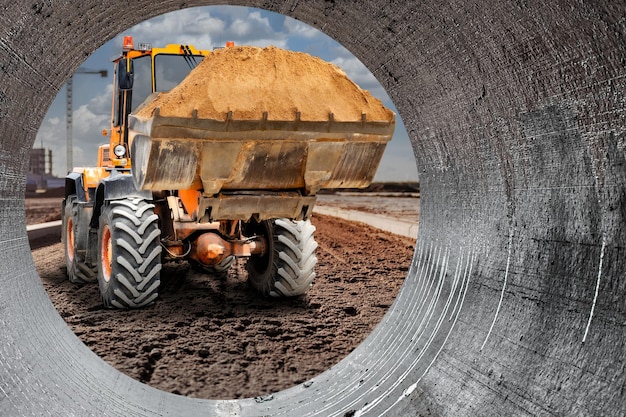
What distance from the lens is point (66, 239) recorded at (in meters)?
8.34

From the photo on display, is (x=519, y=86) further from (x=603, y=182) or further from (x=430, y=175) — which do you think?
(x=430, y=175)

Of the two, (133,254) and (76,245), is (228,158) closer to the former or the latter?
(133,254)

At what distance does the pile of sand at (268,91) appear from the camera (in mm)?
4742

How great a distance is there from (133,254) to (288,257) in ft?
5.05

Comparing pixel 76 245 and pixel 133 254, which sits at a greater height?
pixel 133 254

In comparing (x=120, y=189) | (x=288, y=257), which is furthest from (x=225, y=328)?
(x=120, y=189)

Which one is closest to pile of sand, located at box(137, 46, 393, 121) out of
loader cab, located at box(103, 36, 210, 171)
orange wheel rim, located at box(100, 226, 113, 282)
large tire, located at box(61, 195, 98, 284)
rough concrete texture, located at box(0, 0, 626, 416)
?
rough concrete texture, located at box(0, 0, 626, 416)

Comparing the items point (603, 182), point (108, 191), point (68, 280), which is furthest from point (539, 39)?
point (68, 280)

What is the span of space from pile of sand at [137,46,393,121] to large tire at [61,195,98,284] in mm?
2591

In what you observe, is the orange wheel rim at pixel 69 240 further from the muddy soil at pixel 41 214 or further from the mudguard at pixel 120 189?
the muddy soil at pixel 41 214

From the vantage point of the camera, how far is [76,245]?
23.8 feet

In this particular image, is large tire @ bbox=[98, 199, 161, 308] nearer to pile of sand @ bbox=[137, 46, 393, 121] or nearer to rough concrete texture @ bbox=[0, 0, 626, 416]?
pile of sand @ bbox=[137, 46, 393, 121]

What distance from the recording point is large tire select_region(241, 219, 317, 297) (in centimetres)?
644

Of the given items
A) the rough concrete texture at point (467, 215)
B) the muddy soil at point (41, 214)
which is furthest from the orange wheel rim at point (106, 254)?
the muddy soil at point (41, 214)
